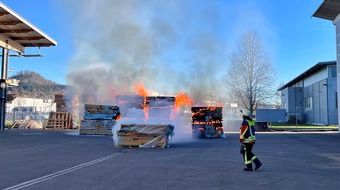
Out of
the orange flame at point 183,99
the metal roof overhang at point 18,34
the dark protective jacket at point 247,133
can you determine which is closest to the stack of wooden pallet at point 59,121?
the metal roof overhang at point 18,34

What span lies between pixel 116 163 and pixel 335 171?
19.8 feet

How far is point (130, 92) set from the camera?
25359 millimetres

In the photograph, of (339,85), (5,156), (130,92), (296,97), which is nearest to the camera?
(5,156)

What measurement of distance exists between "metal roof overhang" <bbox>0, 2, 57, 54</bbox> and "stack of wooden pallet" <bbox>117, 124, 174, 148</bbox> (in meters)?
15.3

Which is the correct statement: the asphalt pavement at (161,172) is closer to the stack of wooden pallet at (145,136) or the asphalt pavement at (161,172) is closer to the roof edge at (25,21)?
the stack of wooden pallet at (145,136)

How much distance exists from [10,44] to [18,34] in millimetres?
1743

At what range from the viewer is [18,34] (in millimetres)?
29688

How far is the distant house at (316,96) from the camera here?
4331 cm

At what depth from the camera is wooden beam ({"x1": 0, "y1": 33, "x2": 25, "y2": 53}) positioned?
2962cm

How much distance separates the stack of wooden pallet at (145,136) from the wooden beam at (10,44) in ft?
64.8

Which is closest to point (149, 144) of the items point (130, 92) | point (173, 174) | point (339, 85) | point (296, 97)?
point (173, 174)

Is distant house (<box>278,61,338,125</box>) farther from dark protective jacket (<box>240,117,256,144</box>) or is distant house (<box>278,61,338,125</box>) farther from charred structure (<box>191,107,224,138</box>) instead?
dark protective jacket (<box>240,117,256,144</box>)

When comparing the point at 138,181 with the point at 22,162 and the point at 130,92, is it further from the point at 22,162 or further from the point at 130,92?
the point at 130,92

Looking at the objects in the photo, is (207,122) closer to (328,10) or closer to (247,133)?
(247,133)
